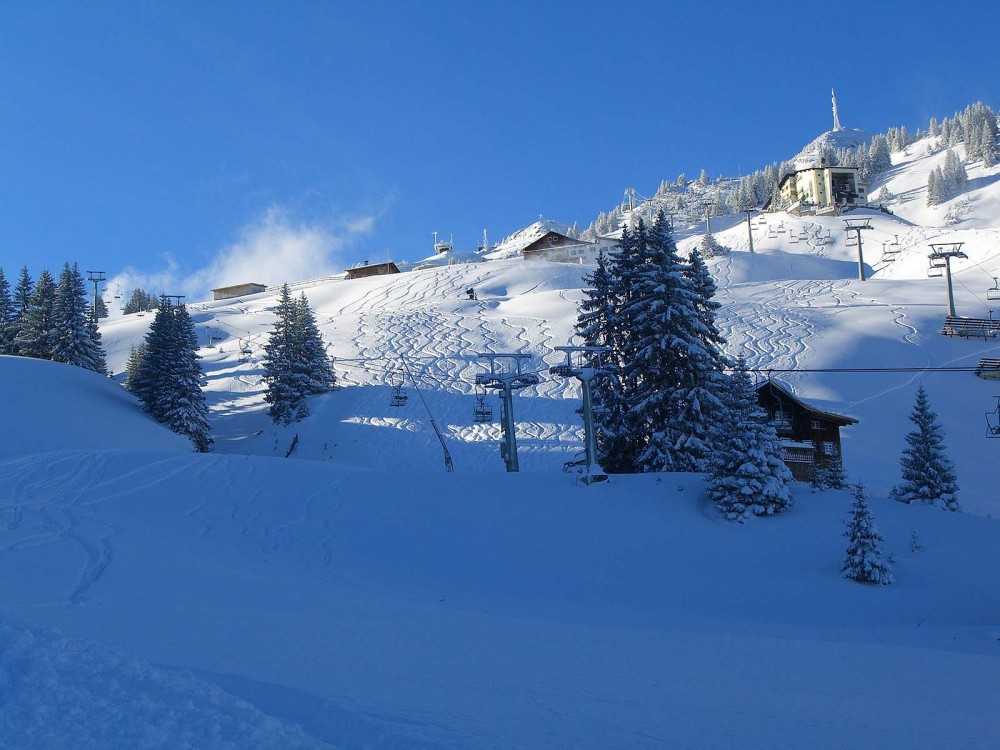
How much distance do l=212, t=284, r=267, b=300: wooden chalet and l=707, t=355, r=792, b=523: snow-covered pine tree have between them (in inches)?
4141

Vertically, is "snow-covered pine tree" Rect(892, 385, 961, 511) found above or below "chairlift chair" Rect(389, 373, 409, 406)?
below

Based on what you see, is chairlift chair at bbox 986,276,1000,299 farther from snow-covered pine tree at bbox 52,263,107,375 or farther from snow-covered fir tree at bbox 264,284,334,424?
snow-covered pine tree at bbox 52,263,107,375

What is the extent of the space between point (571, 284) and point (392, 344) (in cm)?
2604

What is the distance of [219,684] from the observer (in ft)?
23.4

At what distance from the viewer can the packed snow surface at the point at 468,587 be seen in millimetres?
7188

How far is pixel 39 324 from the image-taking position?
5650 centimetres

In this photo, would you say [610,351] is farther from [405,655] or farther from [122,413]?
[122,413]

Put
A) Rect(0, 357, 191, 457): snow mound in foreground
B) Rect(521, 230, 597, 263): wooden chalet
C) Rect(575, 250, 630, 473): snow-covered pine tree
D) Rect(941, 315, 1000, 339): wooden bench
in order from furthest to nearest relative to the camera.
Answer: Rect(521, 230, 597, 263): wooden chalet < Rect(941, 315, 1000, 339): wooden bench < Rect(0, 357, 191, 457): snow mound in foreground < Rect(575, 250, 630, 473): snow-covered pine tree

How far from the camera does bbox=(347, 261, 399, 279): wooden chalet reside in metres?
110

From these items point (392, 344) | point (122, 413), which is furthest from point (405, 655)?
point (392, 344)

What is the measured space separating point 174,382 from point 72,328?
49.4ft

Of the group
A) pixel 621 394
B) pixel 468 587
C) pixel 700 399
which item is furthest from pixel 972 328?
pixel 468 587

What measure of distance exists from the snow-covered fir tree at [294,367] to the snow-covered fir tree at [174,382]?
4780 millimetres

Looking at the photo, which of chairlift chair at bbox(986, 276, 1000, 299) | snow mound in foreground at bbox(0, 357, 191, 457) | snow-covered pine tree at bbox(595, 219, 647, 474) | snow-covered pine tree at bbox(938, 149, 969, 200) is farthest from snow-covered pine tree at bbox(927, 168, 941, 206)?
snow mound in foreground at bbox(0, 357, 191, 457)
